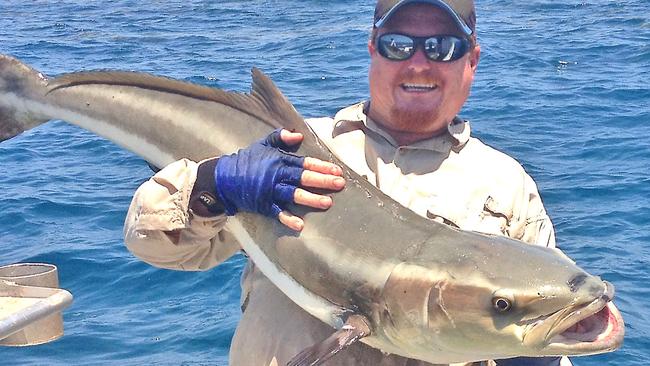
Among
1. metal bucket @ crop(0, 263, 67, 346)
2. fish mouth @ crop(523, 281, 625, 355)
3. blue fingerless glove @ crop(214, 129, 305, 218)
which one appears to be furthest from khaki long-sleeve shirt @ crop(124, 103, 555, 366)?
fish mouth @ crop(523, 281, 625, 355)

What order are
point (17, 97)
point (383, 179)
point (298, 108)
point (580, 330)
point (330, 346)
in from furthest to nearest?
point (298, 108) < point (17, 97) < point (383, 179) < point (330, 346) < point (580, 330)

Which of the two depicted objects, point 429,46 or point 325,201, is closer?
point 325,201

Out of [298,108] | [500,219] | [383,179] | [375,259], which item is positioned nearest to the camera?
[375,259]

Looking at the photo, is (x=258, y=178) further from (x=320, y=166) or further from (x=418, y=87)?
(x=418, y=87)

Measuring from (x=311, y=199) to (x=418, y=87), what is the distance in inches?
29.5

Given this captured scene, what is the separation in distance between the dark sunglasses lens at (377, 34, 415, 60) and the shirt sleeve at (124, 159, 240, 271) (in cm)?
91

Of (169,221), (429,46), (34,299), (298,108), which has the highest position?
(429,46)

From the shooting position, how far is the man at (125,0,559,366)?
3.35m

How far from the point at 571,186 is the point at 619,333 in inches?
311

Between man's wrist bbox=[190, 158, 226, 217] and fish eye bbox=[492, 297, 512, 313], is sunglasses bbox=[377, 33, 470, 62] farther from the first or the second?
fish eye bbox=[492, 297, 512, 313]

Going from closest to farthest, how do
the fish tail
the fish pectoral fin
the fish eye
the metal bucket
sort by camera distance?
the fish eye
the fish pectoral fin
the metal bucket
the fish tail

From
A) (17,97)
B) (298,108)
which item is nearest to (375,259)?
(17,97)

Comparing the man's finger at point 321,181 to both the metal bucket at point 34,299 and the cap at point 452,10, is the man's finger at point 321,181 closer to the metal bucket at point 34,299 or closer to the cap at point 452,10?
the cap at point 452,10

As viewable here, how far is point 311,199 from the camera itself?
334cm
